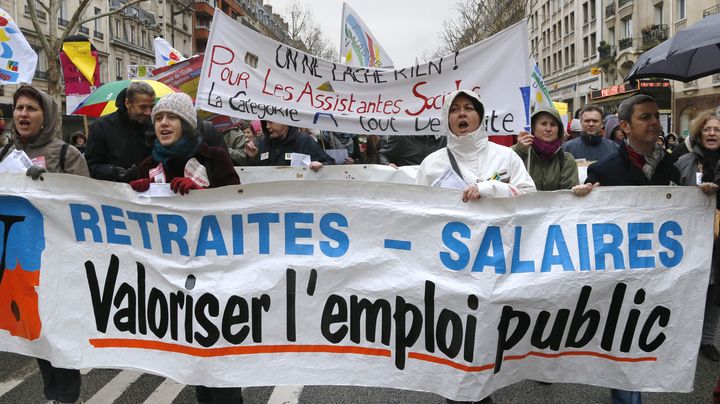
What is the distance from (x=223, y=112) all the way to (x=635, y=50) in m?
43.3

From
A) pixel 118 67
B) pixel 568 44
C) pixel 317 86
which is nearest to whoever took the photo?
pixel 317 86

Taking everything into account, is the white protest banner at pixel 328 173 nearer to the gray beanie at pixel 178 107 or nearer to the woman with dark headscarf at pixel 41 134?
the woman with dark headscarf at pixel 41 134

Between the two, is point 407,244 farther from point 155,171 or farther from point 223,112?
point 223,112

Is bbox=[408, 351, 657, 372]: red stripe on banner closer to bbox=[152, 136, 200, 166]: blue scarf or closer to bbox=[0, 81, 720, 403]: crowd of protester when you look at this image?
bbox=[0, 81, 720, 403]: crowd of protester

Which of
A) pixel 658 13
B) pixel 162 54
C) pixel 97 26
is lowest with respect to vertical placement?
pixel 162 54

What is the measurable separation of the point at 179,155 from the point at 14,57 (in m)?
4.27

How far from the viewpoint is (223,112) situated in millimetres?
4680

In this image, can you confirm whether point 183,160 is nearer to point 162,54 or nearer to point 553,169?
point 553,169

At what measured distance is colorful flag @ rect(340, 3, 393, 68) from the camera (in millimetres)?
7422

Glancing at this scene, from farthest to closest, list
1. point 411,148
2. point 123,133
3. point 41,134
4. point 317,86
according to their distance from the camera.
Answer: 1. point 411,148
2. point 317,86
3. point 123,133
4. point 41,134

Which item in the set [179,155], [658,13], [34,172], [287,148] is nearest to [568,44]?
[658,13]

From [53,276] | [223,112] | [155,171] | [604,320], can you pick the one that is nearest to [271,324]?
[155,171]

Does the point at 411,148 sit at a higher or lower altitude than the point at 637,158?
higher

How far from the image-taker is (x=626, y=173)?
3.37m
